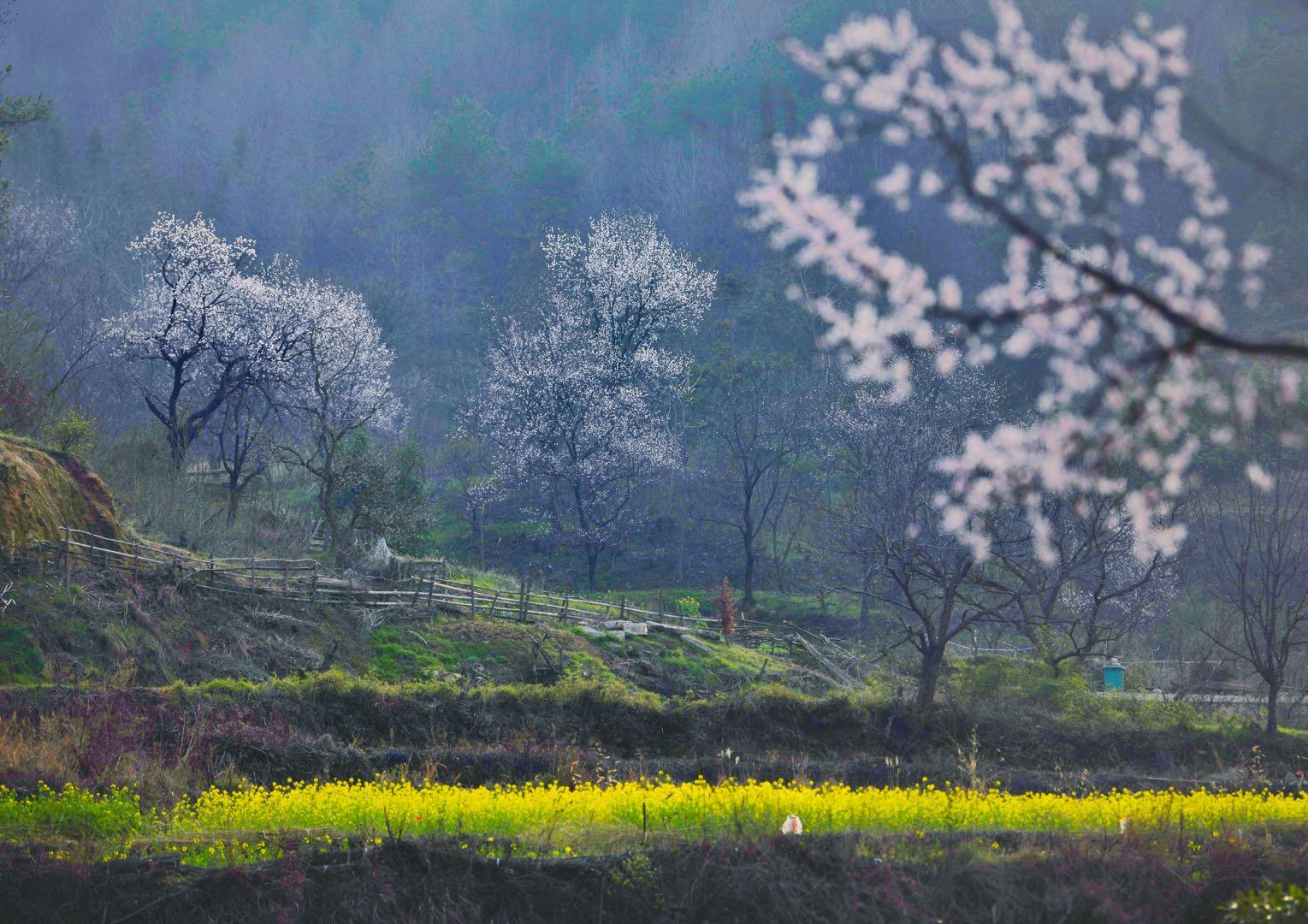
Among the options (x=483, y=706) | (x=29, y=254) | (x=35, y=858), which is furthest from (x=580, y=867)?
(x=29, y=254)

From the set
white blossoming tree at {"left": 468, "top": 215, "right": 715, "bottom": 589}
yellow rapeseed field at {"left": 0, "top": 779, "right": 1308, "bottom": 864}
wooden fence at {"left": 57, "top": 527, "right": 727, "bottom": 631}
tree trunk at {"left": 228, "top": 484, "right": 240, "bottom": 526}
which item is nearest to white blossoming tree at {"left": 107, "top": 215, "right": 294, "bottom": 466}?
tree trunk at {"left": 228, "top": 484, "right": 240, "bottom": 526}

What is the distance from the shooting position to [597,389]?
47688 millimetres

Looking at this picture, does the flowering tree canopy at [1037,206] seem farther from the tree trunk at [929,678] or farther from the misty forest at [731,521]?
the tree trunk at [929,678]

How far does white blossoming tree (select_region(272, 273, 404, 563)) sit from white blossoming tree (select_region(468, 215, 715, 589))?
589cm

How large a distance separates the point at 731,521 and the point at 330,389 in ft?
64.8

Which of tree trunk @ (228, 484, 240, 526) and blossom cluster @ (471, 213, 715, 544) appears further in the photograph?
blossom cluster @ (471, 213, 715, 544)

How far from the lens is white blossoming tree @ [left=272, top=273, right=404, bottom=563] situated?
30.8 meters

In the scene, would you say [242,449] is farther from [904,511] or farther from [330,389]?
[904,511]

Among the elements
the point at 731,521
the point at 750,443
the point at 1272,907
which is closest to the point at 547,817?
the point at 1272,907

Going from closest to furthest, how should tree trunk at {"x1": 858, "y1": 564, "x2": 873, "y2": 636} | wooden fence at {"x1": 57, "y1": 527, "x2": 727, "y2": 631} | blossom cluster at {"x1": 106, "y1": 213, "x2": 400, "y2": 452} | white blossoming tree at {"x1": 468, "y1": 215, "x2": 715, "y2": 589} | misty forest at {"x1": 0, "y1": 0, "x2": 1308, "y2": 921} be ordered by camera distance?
misty forest at {"x1": 0, "y1": 0, "x2": 1308, "y2": 921} < wooden fence at {"x1": 57, "y1": 527, "x2": 727, "y2": 631} < blossom cluster at {"x1": 106, "y1": 213, "x2": 400, "y2": 452} < tree trunk at {"x1": 858, "y1": 564, "x2": 873, "y2": 636} < white blossoming tree at {"x1": 468, "y1": 215, "x2": 715, "y2": 589}

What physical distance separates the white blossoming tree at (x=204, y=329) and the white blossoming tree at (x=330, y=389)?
1.01 m

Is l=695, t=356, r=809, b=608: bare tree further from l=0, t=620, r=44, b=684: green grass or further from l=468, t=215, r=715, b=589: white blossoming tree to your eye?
l=0, t=620, r=44, b=684: green grass

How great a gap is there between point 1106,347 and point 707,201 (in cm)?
7261

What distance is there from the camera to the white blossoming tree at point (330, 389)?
30828mm
